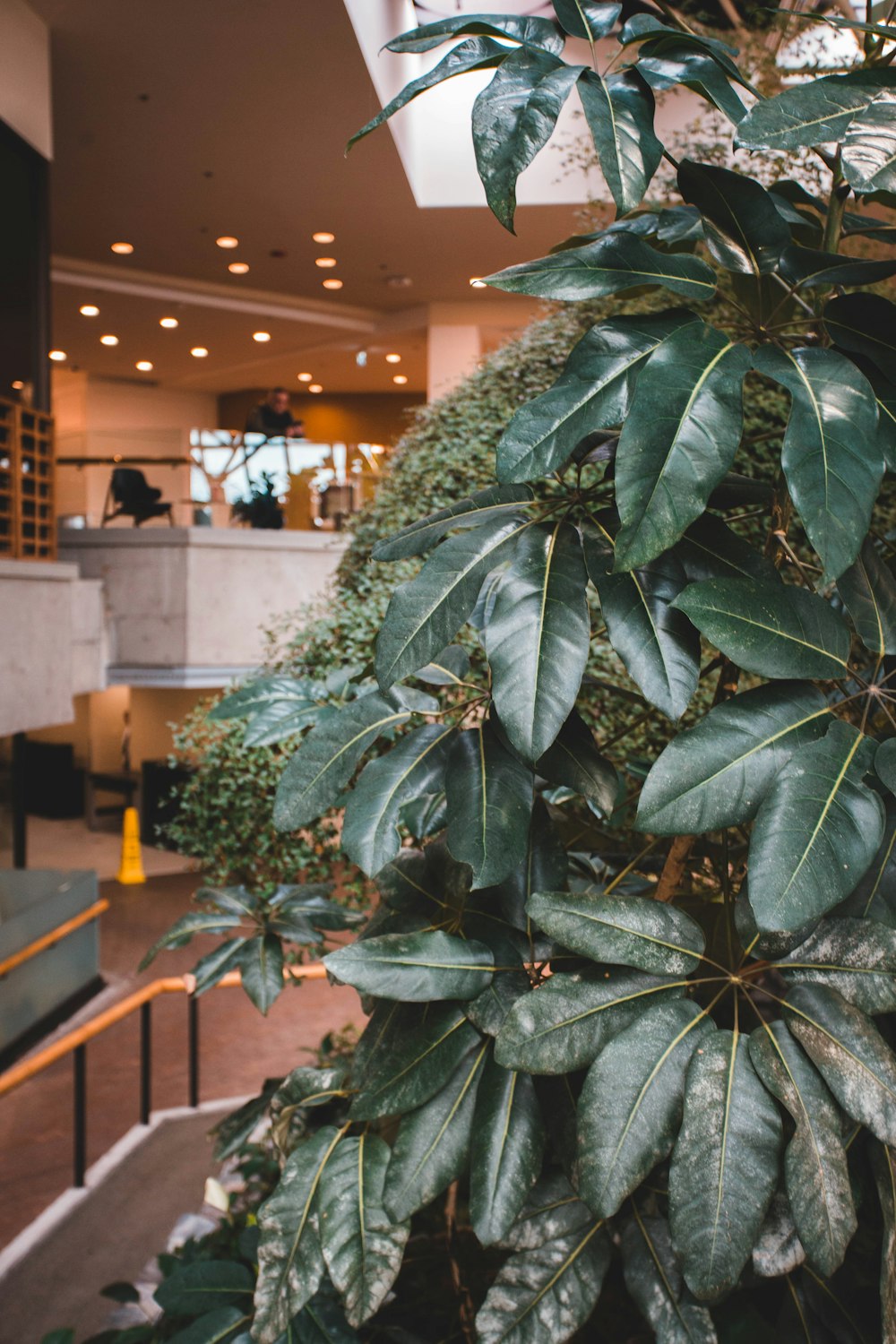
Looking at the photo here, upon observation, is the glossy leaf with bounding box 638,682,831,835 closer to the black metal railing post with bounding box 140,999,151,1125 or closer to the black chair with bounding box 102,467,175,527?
the black metal railing post with bounding box 140,999,151,1125

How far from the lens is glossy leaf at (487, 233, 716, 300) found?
103 cm

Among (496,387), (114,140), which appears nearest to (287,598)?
(114,140)

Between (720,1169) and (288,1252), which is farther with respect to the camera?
(288,1252)

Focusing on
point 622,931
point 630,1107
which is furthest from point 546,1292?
point 622,931

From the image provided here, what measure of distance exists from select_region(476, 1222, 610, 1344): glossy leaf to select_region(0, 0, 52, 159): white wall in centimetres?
724

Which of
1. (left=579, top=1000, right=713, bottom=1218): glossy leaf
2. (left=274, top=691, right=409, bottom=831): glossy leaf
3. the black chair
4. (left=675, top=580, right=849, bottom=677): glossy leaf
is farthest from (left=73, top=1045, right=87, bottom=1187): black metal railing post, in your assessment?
the black chair

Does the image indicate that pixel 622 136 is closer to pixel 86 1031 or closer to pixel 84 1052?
pixel 86 1031

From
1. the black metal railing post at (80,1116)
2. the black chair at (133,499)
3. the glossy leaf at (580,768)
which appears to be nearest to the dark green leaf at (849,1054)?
the glossy leaf at (580,768)

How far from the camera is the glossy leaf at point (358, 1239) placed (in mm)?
1208

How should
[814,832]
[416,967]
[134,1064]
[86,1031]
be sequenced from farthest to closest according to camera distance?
1. [134,1064]
2. [86,1031]
3. [416,967]
4. [814,832]

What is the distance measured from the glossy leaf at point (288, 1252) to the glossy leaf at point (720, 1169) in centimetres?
63

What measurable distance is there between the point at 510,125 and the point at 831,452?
0.48 meters

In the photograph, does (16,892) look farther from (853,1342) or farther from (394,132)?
(394,132)

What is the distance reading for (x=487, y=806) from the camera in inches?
41.6
